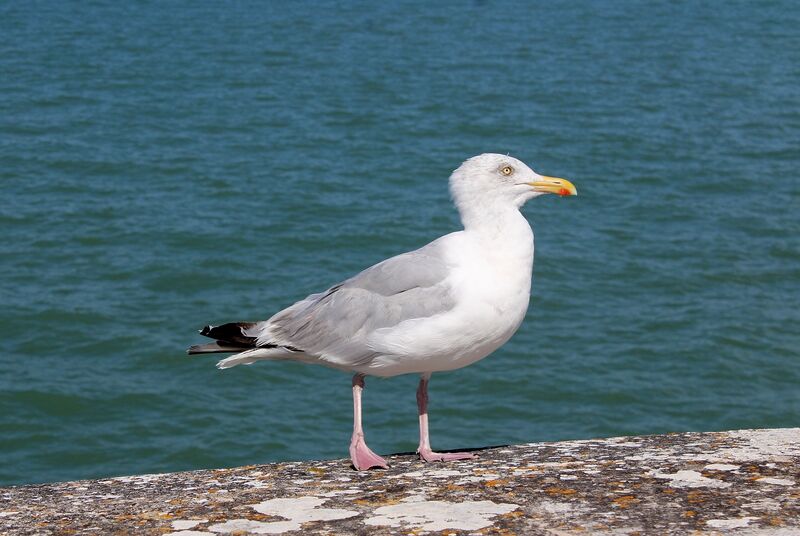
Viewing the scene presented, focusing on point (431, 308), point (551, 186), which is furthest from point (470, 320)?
point (551, 186)

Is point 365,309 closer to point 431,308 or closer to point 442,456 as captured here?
point 431,308

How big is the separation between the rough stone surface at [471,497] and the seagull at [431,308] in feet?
2.20

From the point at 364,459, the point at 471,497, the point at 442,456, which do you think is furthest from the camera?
the point at 442,456

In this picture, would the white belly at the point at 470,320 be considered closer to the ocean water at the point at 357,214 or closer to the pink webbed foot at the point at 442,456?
the pink webbed foot at the point at 442,456

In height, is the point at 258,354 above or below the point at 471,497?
above

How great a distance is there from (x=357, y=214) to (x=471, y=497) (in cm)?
2074

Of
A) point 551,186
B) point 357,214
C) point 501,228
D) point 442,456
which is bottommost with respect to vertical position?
point 357,214

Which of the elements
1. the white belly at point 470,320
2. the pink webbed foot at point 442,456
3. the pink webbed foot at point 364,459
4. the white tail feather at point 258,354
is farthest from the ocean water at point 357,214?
the pink webbed foot at point 364,459

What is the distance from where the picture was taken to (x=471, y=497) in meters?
5.92

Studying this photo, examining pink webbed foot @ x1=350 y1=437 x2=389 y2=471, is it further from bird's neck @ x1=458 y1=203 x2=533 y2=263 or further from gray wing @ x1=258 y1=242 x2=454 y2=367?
bird's neck @ x1=458 y1=203 x2=533 y2=263

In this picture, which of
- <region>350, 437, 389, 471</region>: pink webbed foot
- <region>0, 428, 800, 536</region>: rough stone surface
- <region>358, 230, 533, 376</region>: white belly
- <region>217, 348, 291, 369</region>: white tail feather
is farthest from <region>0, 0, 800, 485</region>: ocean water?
<region>0, 428, 800, 536</region>: rough stone surface

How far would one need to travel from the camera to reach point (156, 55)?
38.7 m

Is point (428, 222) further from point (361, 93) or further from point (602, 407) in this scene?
point (361, 93)

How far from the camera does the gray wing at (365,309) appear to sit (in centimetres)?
741
